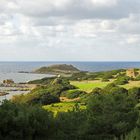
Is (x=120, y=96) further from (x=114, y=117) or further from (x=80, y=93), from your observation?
(x=80, y=93)

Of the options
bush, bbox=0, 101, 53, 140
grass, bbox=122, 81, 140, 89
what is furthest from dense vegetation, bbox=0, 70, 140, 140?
grass, bbox=122, 81, 140, 89

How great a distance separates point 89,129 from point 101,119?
0.83 m

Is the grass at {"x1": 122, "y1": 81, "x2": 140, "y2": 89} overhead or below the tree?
below

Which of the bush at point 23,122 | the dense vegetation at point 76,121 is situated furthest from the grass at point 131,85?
the bush at point 23,122

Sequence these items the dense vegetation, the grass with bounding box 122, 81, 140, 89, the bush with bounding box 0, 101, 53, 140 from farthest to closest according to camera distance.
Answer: the grass with bounding box 122, 81, 140, 89 < the dense vegetation < the bush with bounding box 0, 101, 53, 140

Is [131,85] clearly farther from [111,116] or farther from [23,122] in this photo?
[23,122]

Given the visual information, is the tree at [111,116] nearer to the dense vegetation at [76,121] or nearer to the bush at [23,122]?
the dense vegetation at [76,121]

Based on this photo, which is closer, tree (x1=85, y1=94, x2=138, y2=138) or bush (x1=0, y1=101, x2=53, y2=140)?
bush (x1=0, y1=101, x2=53, y2=140)

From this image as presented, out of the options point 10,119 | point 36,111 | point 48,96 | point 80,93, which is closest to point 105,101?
point 36,111

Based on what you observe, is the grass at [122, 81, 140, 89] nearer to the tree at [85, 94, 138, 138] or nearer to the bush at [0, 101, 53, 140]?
the tree at [85, 94, 138, 138]

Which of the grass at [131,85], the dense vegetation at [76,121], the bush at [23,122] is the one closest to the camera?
the bush at [23,122]

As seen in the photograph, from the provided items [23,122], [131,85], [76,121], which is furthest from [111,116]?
[131,85]

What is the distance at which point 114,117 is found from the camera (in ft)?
72.0

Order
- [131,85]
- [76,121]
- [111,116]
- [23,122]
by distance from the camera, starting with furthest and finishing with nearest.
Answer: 1. [131,85]
2. [76,121]
3. [111,116]
4. [23,122]
